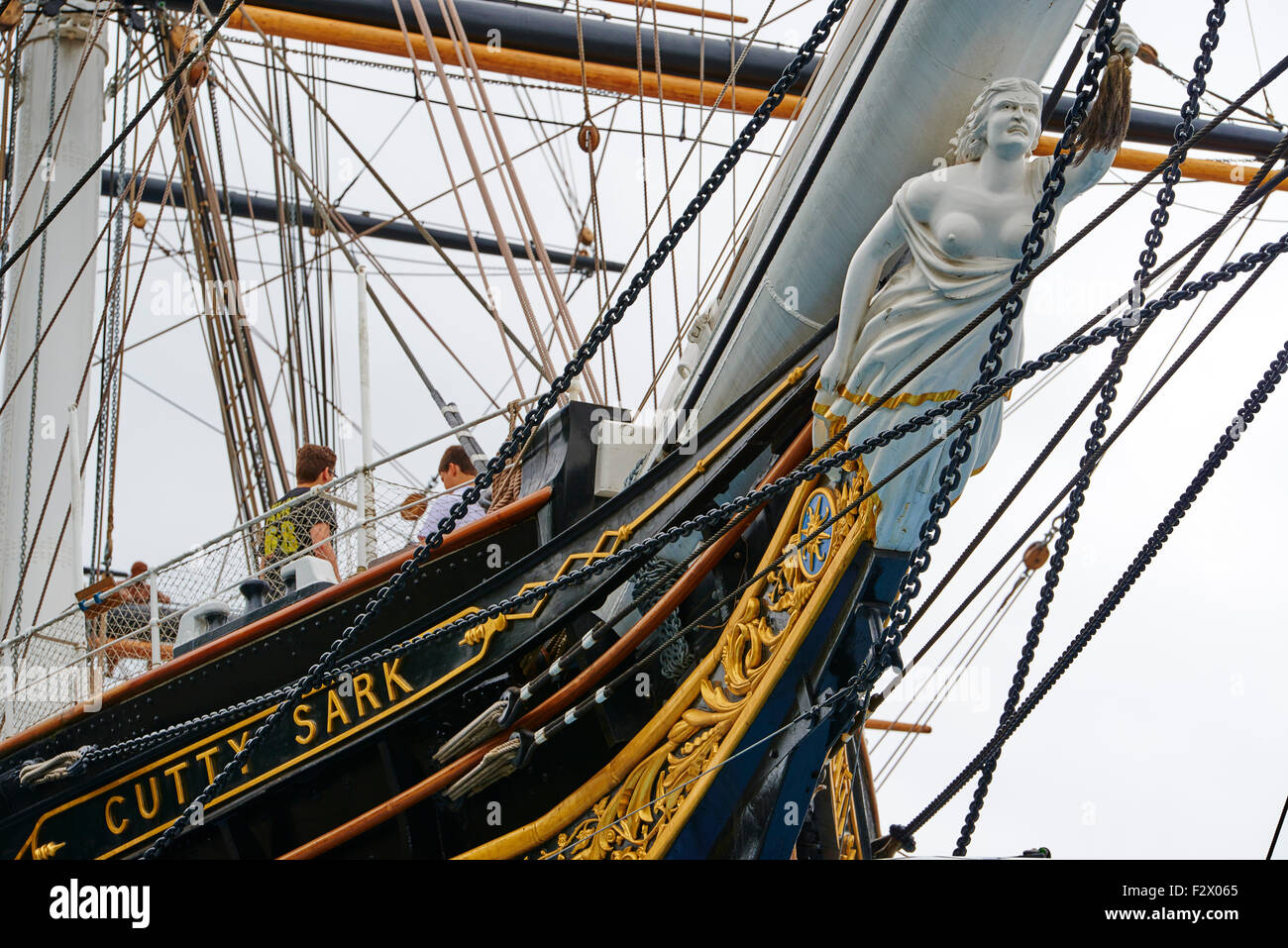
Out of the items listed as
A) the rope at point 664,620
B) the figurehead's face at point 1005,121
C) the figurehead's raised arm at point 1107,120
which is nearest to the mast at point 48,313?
the rope at point 664,620

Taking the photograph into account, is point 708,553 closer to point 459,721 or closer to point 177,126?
point 459,721

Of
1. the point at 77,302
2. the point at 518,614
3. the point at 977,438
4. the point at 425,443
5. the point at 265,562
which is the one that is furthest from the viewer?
the point at 77,302

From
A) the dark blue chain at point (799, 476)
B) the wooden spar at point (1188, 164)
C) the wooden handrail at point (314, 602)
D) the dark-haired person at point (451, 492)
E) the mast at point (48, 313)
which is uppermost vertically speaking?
the wooden spar at point (1188, 164)

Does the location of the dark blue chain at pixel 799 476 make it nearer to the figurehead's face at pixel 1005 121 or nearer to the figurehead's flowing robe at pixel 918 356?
the figurehead's flowing robe at pixel 918 356

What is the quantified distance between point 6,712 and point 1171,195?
5.48 m

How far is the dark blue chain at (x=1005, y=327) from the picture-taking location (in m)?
3.79

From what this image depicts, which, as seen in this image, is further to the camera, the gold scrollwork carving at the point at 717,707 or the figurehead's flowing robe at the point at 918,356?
the gold scrollwork carving at the point at 717,707

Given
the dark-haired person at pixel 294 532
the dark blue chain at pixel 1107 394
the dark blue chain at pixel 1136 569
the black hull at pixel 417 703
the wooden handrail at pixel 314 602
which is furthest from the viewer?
the dark-haired person at pixel 294 532

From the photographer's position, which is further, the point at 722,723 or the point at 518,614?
the point at 518,614

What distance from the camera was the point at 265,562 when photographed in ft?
21.5

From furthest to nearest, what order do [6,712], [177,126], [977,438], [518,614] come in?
[177,126]
[6,712]
[518,614]
[977,438]

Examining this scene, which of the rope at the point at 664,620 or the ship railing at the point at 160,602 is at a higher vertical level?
the ship railing at the point at 160,602

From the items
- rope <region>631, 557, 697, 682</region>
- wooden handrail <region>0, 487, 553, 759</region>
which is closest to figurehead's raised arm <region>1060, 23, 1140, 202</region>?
rope <region>631, 557, 697, 682</region>

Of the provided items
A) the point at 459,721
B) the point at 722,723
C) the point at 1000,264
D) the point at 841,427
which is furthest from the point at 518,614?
the point at 1000,264
